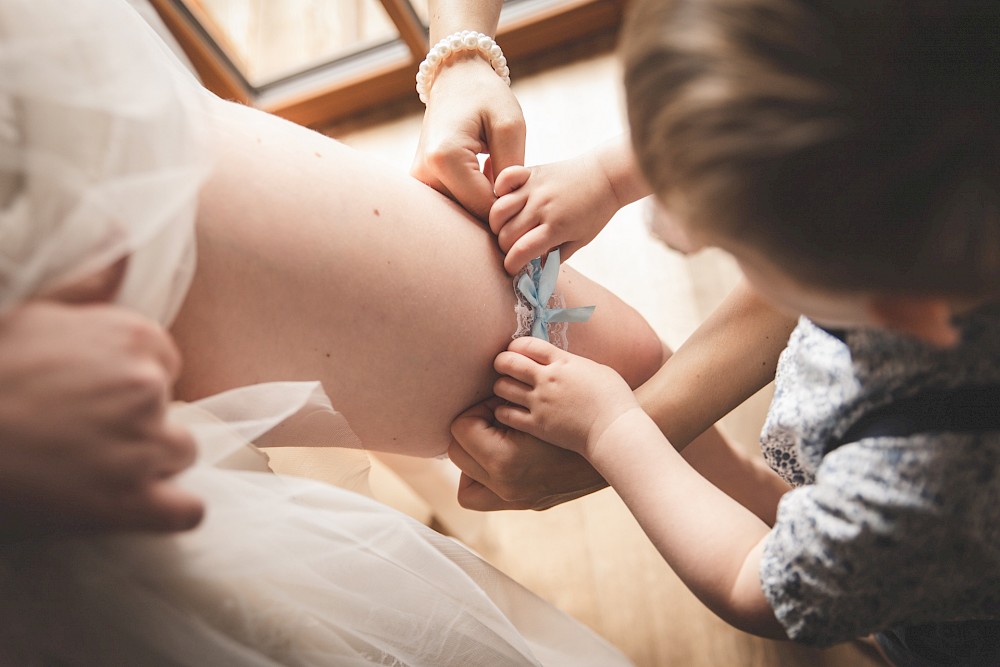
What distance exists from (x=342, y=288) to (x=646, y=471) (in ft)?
1.02

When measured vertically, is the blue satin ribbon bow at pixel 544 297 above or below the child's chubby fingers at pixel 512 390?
above

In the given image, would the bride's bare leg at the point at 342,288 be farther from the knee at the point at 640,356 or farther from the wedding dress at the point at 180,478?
the knee at the point at 640,356

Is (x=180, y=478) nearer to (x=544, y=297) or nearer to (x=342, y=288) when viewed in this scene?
(x=342, y=288)

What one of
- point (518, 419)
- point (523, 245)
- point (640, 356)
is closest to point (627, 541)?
point (640, 356)

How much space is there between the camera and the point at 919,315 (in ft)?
1.42

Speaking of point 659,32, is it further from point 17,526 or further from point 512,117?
point 17,526

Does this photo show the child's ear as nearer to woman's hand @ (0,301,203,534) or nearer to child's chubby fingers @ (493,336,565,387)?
child's chubby fingers @ (493,336,565,387)

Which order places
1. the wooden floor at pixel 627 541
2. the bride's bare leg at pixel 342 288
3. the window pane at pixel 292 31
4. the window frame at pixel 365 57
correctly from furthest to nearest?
the window pane at pixel 292 31 → the window frame at pixel 365 57 → the wooden floor at pixel 627 541 → the bride's bare leg at pixel 342 288

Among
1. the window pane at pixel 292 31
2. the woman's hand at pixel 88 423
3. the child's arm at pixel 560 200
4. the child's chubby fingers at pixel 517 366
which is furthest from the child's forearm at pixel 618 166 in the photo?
the window pane at pixel 292 31

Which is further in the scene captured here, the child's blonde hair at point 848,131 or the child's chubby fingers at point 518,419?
the child's chubby fingers at point 518,419

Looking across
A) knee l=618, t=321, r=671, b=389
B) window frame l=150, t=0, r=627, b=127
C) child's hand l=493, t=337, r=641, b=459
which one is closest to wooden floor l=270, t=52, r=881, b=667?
window frame l=150, t=0, r=627, b=127

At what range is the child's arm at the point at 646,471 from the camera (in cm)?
57

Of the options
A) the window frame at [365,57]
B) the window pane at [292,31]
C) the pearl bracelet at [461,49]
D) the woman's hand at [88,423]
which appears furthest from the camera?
the window pane at [292,31]

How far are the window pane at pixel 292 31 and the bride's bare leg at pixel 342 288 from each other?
1125 mm
